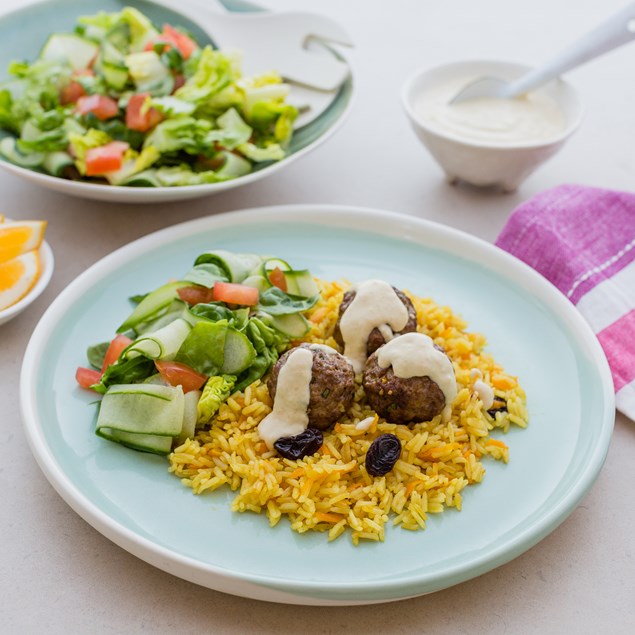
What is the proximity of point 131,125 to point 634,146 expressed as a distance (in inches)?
110

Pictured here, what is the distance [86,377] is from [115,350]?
140 millimetres

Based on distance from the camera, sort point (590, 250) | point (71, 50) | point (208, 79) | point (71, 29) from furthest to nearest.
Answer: point (71, 29)
point (71, 50)
point (208, 79)
point (590, 250)

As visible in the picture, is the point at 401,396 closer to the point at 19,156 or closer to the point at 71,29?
the point at 19,156

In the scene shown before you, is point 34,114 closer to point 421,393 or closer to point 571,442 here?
point 421,393

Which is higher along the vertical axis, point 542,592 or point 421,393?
point 421,393

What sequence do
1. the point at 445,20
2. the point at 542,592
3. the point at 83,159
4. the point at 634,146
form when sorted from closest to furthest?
the point at 542,592
the point at 83,159
the point at 634,146
the point at 445,20

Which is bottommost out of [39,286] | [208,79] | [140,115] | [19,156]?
[39,286]

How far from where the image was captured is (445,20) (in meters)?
6.11

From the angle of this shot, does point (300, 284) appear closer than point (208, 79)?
Yes

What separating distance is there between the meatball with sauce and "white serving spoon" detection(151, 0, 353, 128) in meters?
1.88

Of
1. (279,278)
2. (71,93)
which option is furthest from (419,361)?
(71,93)

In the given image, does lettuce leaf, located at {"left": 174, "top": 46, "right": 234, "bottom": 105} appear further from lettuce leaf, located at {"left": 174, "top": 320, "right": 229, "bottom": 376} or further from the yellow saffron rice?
the yellow saffron rice

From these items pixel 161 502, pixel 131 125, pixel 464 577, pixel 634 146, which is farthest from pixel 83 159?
pixel 634 146

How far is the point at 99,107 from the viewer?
13.3 feet
